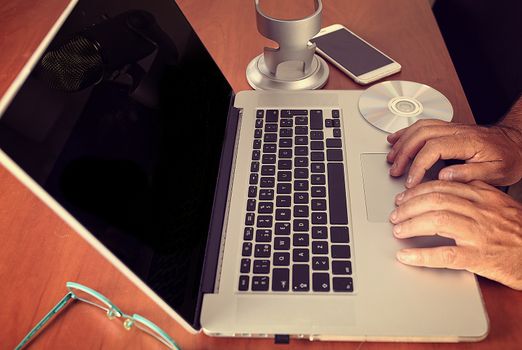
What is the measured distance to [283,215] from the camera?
0.58 meters

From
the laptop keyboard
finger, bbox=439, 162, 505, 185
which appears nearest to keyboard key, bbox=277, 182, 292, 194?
the laptop keyboard

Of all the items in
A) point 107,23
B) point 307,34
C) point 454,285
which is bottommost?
point 454,285

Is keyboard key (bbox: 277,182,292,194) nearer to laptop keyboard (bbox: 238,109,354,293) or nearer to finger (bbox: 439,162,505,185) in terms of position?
laptop keyboard (bbox: 238,109,354,293)

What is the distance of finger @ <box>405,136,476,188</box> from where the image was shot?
1.92 ft

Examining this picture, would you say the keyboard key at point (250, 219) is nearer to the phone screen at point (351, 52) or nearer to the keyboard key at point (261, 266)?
the keyboard key at point (261, 266)

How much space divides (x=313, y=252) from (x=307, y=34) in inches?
15.4

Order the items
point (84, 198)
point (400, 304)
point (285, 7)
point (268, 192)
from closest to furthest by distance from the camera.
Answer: point (84, 198), point (400, 304), point (268, 192), point (285, 7)

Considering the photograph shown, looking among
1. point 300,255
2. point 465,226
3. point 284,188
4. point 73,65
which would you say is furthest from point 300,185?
point 73,65

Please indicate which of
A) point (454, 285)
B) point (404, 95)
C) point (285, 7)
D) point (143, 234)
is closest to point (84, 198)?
point (143, 234)

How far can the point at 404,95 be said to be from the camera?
73 cm

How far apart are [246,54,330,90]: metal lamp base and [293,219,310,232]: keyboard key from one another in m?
0.32

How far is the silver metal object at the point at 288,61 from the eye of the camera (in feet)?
2.28

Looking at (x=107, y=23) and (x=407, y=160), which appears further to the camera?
(x=407, y=160)

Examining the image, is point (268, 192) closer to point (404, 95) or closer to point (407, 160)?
point (407, 160)
